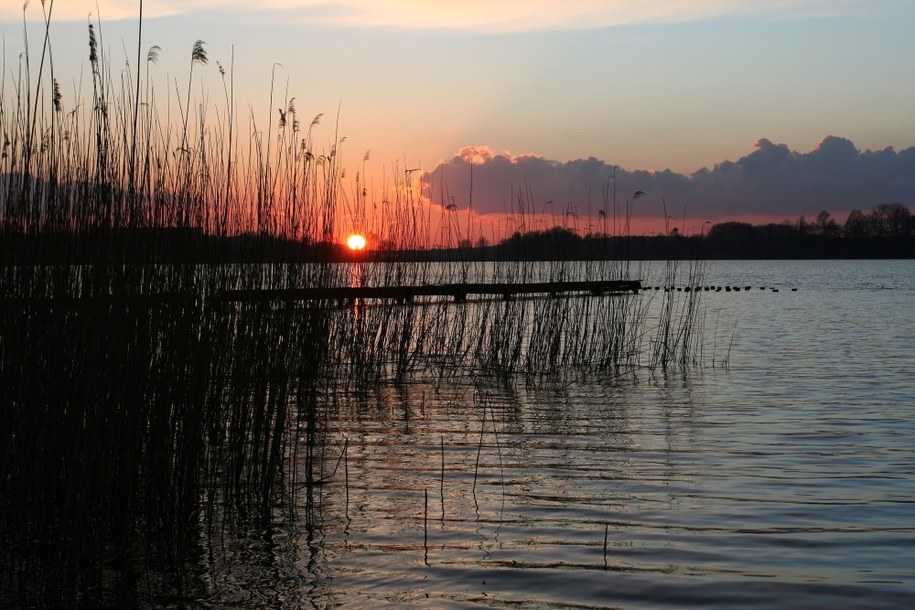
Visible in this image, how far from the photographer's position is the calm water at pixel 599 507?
3162 mm

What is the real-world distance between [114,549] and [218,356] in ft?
2.80

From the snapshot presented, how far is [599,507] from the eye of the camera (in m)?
4.12

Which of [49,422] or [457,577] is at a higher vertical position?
[49,422]

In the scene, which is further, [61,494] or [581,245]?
[581,245]

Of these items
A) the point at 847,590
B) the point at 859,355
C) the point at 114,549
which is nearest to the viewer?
the point at 847,590

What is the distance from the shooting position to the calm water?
3.16 meters

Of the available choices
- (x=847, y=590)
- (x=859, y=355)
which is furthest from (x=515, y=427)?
(x=859, y=355)

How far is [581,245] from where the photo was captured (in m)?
9.96

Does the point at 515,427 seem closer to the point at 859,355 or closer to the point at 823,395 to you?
the point at 823,395

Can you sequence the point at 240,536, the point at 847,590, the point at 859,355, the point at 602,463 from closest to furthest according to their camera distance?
the point at 847,590 < the point at 240,536 < the point at 602,463 < the point at 859,355

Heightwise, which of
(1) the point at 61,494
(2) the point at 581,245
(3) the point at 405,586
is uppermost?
(2) the point at 581,245

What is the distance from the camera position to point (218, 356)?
12.5 feet

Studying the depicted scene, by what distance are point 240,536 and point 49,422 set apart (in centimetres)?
88

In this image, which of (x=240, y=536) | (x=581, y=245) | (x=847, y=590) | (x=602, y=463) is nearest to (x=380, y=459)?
(x=602, y=463)
